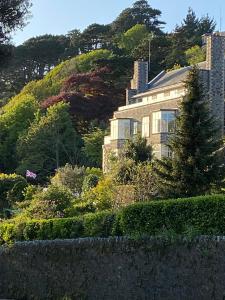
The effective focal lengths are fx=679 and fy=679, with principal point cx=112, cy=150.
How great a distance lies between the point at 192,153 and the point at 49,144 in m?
38.1

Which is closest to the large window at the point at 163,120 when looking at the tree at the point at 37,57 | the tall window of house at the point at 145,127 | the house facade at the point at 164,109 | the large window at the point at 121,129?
the house facade at the point at 164,109

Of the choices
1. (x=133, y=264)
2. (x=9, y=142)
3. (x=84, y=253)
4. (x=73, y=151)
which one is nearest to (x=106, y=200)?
(x=84, y=253)

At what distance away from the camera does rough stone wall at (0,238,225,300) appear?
57.0 feet

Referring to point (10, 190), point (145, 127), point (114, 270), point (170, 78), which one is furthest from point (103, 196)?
point (170, 78)

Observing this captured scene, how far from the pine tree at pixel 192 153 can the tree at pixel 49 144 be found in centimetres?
3518

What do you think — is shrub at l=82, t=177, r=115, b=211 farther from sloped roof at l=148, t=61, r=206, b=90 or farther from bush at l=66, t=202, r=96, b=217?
sloped roof at l=148, t=61, r=206, b=90

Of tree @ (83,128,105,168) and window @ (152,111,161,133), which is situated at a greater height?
window @ (152,111,161,133)

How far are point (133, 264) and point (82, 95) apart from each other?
175 ft

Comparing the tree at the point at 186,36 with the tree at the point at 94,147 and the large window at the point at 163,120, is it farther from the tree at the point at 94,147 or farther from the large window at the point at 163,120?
the large window at the point at 163,120

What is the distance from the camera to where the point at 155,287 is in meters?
18.8

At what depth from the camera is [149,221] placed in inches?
750

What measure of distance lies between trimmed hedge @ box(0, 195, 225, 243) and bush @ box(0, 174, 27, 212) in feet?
61.0

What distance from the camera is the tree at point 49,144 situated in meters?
63.2

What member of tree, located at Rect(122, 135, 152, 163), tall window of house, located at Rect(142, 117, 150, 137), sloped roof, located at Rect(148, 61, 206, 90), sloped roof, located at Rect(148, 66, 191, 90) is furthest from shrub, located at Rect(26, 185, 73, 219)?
sloped roof, located at Rect(148, 66, 191, 90)
